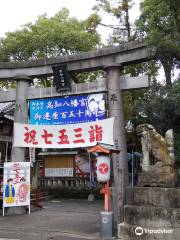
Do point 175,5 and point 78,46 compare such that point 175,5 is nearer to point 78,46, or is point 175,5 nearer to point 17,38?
point 78,46

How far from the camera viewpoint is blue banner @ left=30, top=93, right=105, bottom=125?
1454cm

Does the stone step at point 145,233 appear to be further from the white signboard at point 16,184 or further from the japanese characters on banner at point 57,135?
the white signboard at point 16,184

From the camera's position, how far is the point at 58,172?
2133 centimetres

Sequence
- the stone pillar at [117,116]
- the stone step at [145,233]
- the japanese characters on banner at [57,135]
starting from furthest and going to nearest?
the japanese characters on banner at [57,135], the stone pillar at [117,116], the stone step at [145,233]

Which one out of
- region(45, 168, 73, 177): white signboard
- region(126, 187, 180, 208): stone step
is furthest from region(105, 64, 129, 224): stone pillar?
region(45, 168, 73, 177): white signboard

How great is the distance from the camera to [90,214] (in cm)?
1429

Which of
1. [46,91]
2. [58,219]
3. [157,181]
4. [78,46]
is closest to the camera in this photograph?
[157,181]

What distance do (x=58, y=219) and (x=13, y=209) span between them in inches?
91.5

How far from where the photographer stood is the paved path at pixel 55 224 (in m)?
10.4

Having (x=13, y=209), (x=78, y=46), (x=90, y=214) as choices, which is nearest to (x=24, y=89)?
(x=13, y=209)

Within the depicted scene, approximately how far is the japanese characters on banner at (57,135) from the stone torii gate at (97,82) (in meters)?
0.51

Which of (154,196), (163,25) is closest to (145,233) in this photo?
(154,196)

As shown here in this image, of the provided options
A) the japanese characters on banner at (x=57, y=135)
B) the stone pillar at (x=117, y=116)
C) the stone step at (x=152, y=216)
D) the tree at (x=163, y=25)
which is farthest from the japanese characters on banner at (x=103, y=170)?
the tree at (x=163, y=25)

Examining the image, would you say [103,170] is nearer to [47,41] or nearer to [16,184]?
[16,184]
